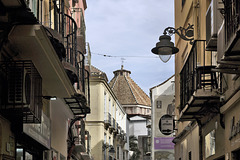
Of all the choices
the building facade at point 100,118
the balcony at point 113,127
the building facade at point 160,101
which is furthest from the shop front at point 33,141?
the building facade at point 160,101

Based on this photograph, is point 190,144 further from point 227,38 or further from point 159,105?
point 159,105

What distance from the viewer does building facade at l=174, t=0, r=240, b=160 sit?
9297 mm

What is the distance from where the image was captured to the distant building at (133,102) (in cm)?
6850

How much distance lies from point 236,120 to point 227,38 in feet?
8.62

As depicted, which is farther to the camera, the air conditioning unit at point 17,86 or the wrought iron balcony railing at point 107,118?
the wrought iron balcony railing at point 107,118

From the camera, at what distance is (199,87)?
12.9 metres

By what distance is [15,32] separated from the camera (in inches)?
341

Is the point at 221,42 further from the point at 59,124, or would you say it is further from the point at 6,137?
the point at 59,124

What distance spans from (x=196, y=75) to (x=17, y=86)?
5696mm

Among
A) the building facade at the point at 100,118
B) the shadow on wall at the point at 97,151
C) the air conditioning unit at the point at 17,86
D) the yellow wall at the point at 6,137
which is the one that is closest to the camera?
the air conditioning unit at the point at 17,86

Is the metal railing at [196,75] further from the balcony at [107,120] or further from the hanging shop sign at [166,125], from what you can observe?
the balcony at [107,120]

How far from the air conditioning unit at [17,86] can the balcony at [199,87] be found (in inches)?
201

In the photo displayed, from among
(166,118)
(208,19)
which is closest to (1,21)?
(208,19)

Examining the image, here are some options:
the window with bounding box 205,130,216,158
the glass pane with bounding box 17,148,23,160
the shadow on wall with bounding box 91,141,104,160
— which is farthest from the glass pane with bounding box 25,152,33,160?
the shadow on wall with bounding box 91,141,104,160
